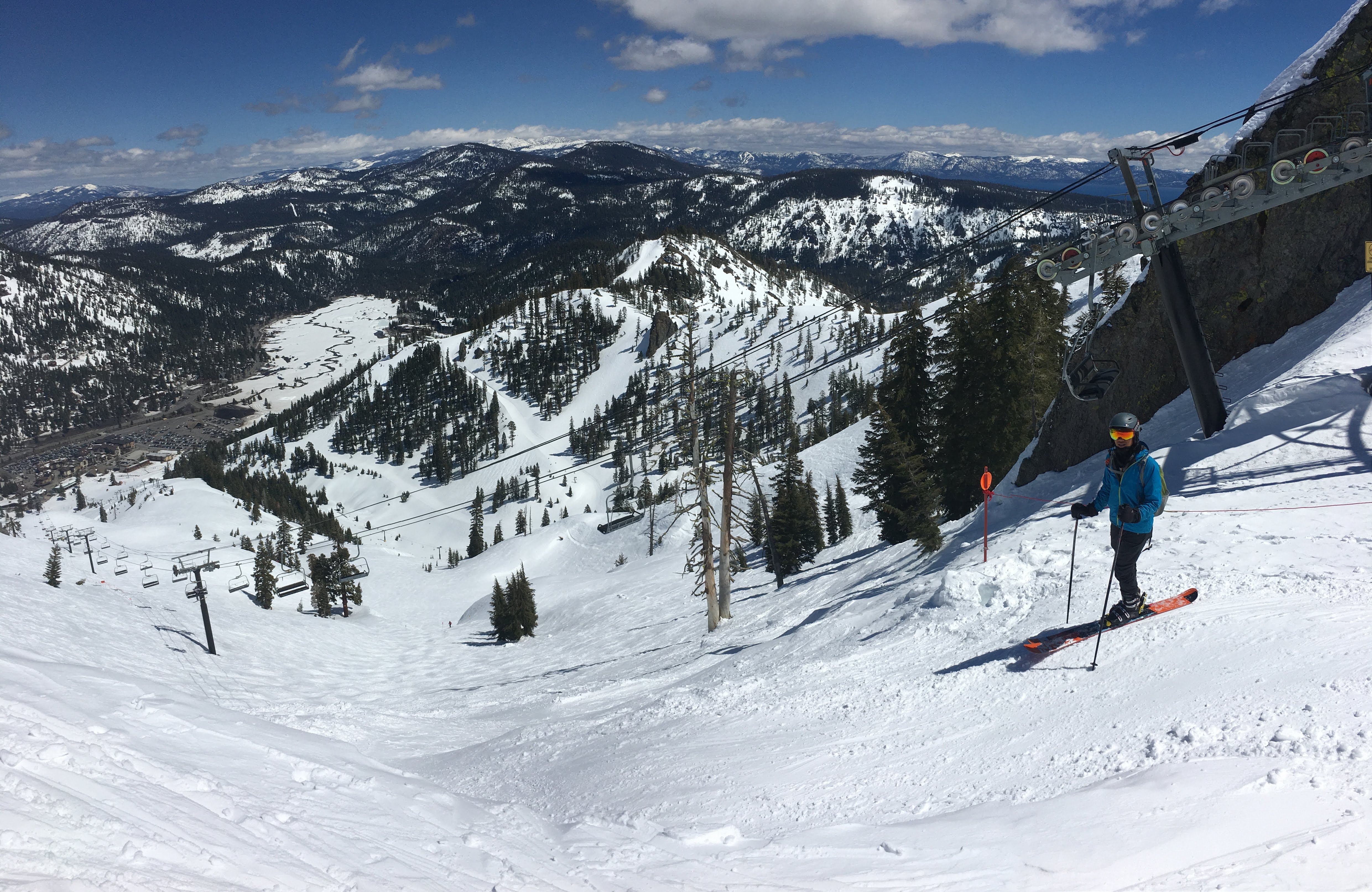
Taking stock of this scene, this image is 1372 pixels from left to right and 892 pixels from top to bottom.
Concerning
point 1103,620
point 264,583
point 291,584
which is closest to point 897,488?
point 1103,620

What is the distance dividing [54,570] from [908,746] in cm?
5748

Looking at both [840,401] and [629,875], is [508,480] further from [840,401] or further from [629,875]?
[629,875]

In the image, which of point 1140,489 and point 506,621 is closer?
point 1140,489

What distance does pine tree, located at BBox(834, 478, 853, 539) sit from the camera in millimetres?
56562

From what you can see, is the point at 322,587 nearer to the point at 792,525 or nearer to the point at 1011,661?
the point at 792,525

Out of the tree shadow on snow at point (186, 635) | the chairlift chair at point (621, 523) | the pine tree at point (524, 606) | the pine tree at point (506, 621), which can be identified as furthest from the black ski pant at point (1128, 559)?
the chairlift chair at point (621, 523)

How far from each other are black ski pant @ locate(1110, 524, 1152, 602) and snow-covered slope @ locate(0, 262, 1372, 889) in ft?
1.77

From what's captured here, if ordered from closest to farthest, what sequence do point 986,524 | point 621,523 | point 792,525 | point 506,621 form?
point 986,524 < point 792,525 < point 506,621 < point 621,523

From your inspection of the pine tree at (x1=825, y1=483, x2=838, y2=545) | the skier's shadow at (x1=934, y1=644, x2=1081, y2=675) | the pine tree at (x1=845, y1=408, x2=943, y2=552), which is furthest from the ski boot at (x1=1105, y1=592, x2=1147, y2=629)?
the pine tree at (x1=825, y1=483, x2=838, y2=545)

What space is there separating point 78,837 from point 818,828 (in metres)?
6.25

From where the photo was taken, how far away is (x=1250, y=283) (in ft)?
56.2

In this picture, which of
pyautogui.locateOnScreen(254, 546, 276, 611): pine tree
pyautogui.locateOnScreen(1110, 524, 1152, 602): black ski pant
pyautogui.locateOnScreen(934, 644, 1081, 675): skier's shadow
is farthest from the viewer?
pyautogui.locateOnScreen(254, 546, 276, 611): pine tree

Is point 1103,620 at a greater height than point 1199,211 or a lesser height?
lesser

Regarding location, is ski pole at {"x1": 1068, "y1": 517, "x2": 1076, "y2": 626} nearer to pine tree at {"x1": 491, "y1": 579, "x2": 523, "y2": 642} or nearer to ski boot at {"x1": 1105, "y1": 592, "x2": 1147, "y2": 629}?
ski boot at {"x1": 1105, "y1": 592, "x2": 1147, "y2": 629}
